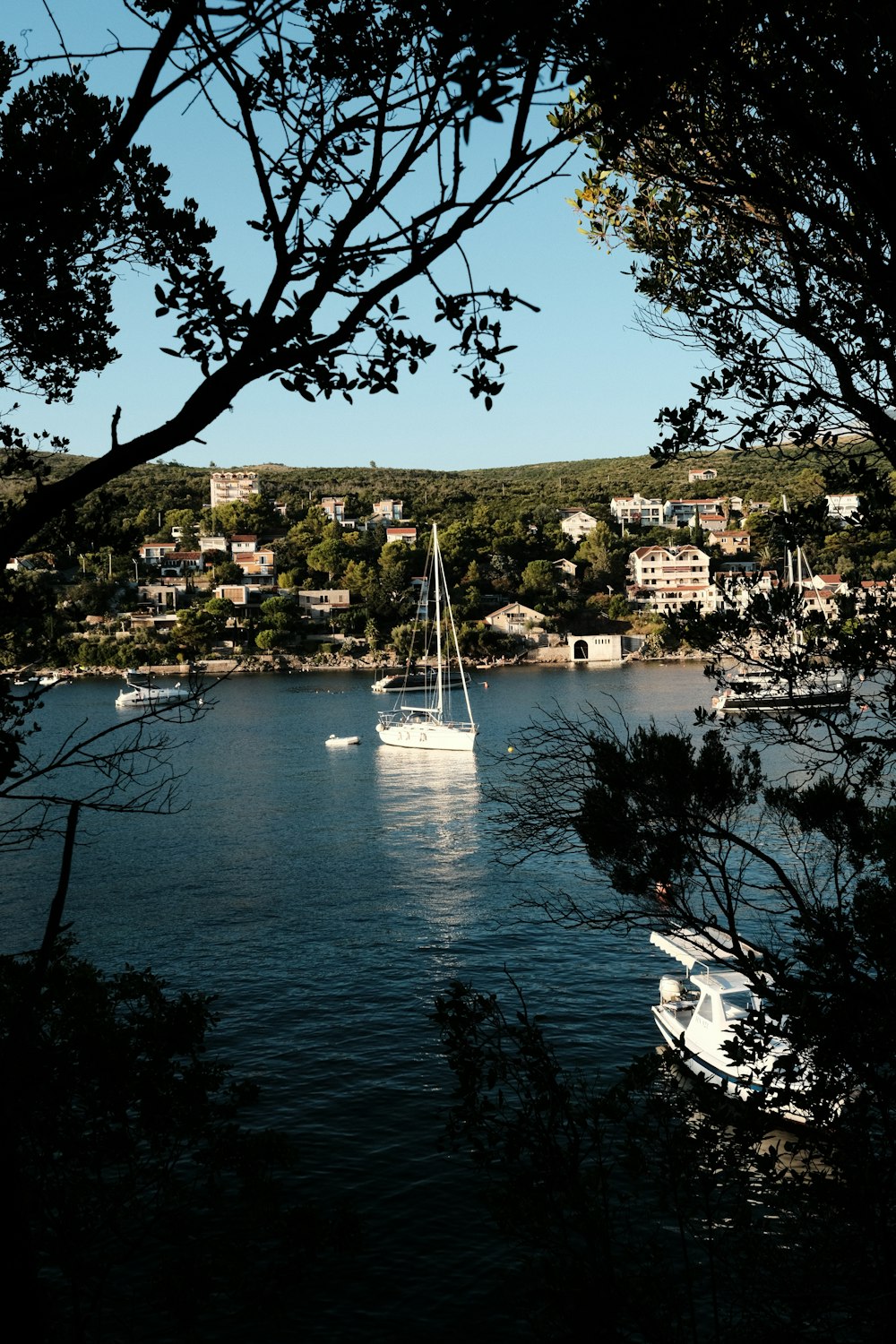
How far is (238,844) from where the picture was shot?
30828 mm

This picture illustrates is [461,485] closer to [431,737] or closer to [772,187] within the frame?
[431,737]

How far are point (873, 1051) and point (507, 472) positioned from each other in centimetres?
18301

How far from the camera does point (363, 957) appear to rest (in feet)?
66.3

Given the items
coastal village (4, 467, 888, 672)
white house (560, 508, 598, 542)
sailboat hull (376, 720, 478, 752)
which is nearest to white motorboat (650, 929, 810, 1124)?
sailboat hull (376, 720, 478, 752)

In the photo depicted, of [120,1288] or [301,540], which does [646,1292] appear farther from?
[301,540]

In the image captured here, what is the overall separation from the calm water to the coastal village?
4692cm

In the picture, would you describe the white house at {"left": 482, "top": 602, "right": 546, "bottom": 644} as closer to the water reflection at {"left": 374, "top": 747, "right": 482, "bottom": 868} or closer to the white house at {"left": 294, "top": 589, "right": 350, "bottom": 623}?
the white house at {"left": 294, "top": 589, "right": 350, "bottom": 623}

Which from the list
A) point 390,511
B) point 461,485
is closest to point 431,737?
point 390,511

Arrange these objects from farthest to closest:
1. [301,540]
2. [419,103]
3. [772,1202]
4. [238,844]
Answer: [301,540]
[238,844]
[772,1202]
[419,103]

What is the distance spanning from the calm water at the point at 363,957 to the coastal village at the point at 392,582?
46922 mm

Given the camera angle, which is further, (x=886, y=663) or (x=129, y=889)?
(x=129, y=889)

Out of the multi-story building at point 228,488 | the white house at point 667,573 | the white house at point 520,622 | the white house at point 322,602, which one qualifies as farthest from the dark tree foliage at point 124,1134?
the multi-story building at point 228,488

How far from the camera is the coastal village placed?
9200 cm

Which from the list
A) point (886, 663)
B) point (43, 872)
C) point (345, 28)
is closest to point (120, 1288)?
point (886, 663)
